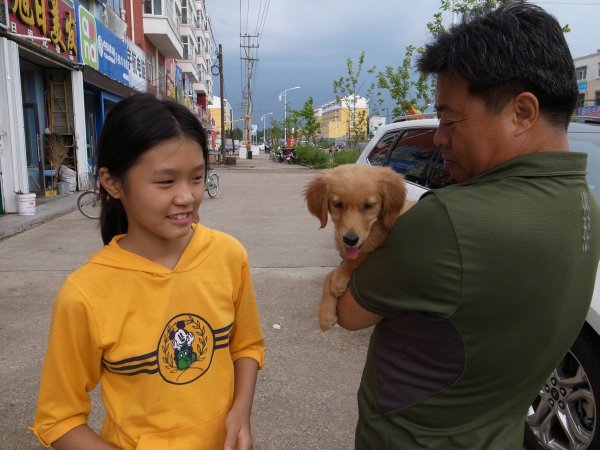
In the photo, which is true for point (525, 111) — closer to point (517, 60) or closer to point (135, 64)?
point (517, 60)

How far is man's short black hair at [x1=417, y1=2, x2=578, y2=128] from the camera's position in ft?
3.75

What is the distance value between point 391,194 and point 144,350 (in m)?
1.41

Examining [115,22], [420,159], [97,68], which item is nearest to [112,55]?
[97,68]

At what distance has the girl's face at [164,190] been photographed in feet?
4.64

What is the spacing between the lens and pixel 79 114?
49.6 feet

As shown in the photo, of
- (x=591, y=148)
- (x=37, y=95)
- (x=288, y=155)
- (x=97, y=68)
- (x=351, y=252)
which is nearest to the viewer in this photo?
(x=351, y=252)

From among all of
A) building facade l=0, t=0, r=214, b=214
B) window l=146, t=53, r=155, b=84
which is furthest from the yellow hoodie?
window l=146, t=53, r=155, b=84

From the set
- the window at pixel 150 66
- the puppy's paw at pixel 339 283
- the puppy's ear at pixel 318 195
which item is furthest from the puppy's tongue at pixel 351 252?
the window at pixel 150 66

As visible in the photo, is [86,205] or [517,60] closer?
[517,60]

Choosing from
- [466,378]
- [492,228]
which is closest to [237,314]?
[466,378]

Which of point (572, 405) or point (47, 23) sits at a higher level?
point (47, 23)

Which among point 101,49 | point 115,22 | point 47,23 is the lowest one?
point 47,23

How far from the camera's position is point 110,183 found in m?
1.50

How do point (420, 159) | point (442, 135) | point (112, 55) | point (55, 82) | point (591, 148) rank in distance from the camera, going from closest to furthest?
point (442, 135)
point (591, 148)
point (420, 159)
point (55, 82)
point (112, 55)
